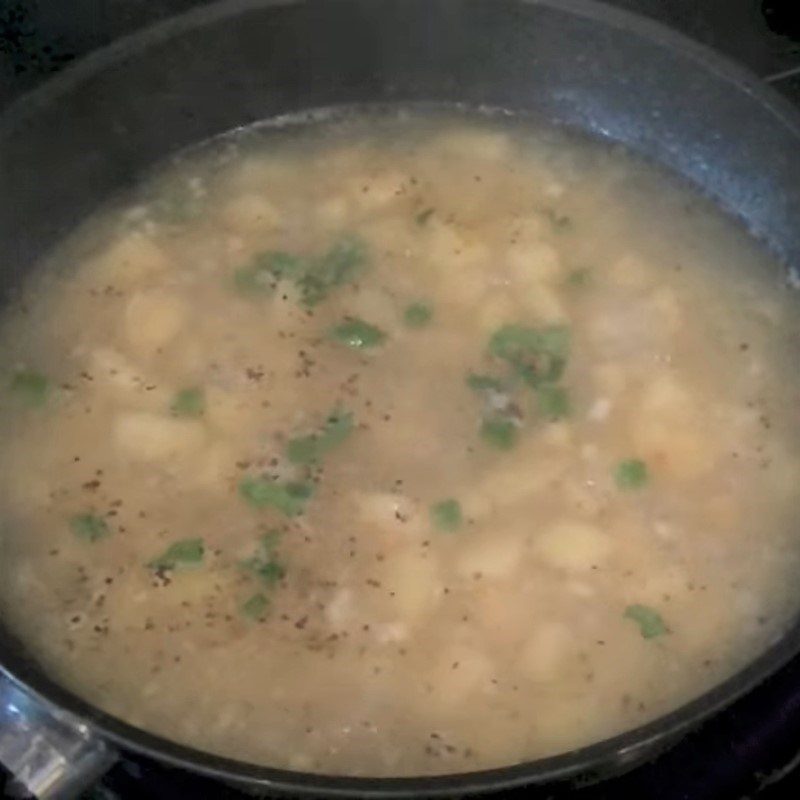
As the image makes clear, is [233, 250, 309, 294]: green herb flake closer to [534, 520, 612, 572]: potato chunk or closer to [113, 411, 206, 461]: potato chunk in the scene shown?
[113, 411, 206, 461]: potato chunk

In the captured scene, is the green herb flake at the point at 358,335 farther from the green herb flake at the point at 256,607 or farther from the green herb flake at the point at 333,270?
the green herb flake at the point at 256,607

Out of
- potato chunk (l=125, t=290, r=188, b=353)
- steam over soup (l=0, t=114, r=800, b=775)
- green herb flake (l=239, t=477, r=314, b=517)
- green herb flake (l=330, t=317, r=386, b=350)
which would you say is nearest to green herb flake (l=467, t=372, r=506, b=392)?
steam over soup (l=0, t=114, r=800, b=775)

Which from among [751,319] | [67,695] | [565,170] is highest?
[565,170]

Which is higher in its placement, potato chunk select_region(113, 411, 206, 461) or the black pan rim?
potato chunk select_region(113, 411, 206, 461)

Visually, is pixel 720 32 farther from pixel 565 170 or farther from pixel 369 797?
pixel 369 797

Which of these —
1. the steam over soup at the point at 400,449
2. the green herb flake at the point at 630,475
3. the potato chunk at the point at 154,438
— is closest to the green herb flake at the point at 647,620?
the steam over soup at the point at 400,449

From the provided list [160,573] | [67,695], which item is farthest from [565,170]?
[67,695]

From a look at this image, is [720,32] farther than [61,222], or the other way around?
[720,32]
